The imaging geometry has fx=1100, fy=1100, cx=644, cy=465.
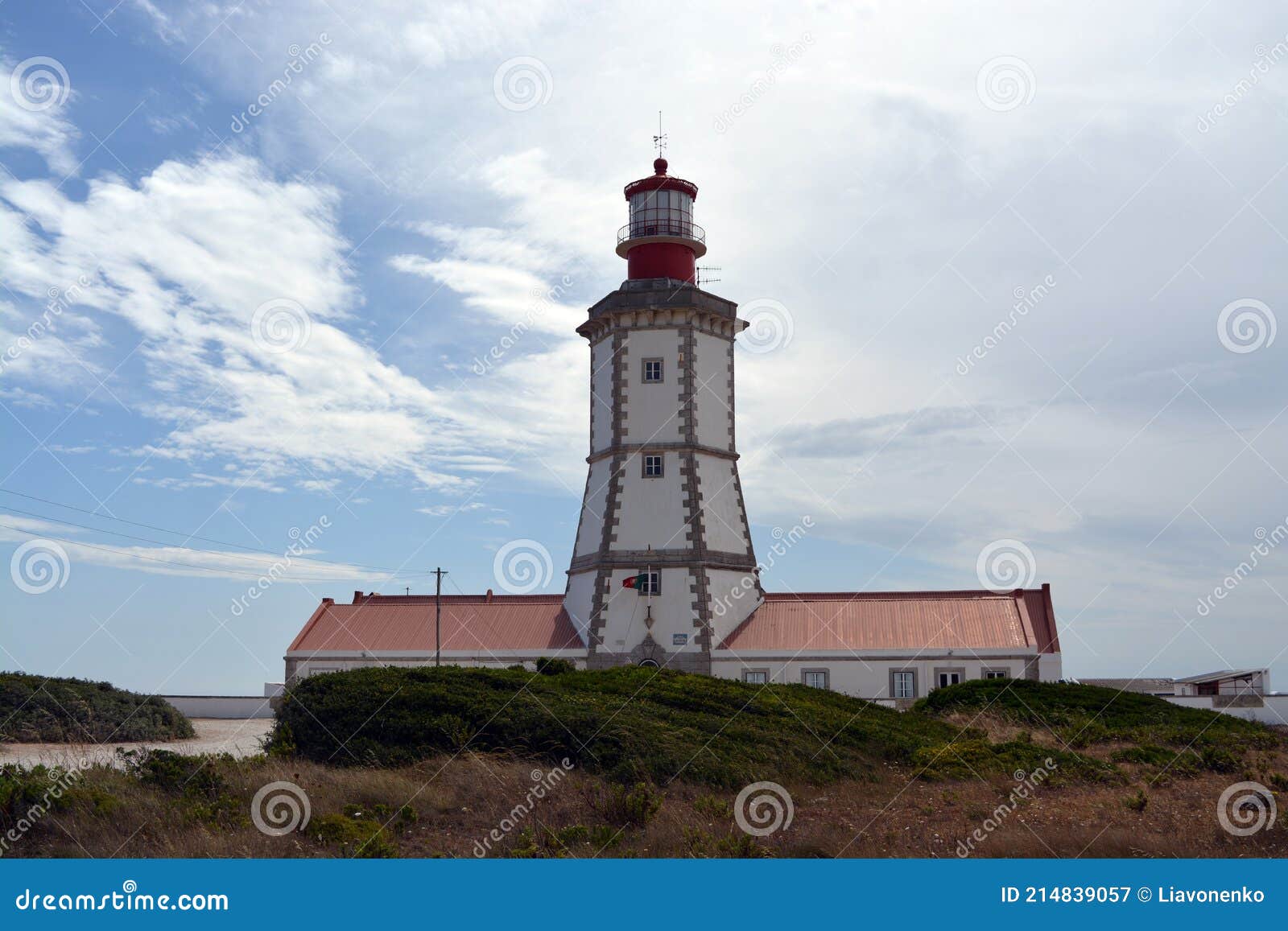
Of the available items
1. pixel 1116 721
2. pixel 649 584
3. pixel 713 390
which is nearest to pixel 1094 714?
pixel 1116 721

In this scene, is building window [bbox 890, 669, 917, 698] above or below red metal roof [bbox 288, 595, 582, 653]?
below

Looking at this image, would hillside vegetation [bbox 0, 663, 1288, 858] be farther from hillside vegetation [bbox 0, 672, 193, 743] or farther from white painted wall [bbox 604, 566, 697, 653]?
hillside vegetation [bbox 0, 672, 193, 743]

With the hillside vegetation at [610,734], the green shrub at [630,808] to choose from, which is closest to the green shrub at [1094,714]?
the hillside vegetation at [610,734]

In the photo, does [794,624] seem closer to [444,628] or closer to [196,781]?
[444,628]

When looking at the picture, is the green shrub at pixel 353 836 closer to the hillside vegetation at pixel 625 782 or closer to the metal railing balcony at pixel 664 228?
the hillside vegetation at pixel 625 782

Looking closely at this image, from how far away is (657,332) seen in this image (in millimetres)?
32219

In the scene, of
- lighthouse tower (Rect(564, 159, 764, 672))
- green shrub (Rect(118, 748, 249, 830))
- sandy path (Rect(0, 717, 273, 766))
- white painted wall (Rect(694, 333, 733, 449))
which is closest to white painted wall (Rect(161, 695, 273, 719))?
sandy path (Rect(0, 717, 273, 766))

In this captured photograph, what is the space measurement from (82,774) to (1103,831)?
A: 39.1 ft

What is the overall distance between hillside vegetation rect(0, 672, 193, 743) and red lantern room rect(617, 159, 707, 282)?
59.5 feet

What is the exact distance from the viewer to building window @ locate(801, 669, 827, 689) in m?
30.9

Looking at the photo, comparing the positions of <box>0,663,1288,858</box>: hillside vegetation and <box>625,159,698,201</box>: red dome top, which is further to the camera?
<box>625,159,698,201</box>: red dome top

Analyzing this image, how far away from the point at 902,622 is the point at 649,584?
754cm

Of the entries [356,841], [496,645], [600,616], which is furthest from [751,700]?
A: [496,645]

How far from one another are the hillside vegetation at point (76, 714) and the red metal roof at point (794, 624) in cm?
527
